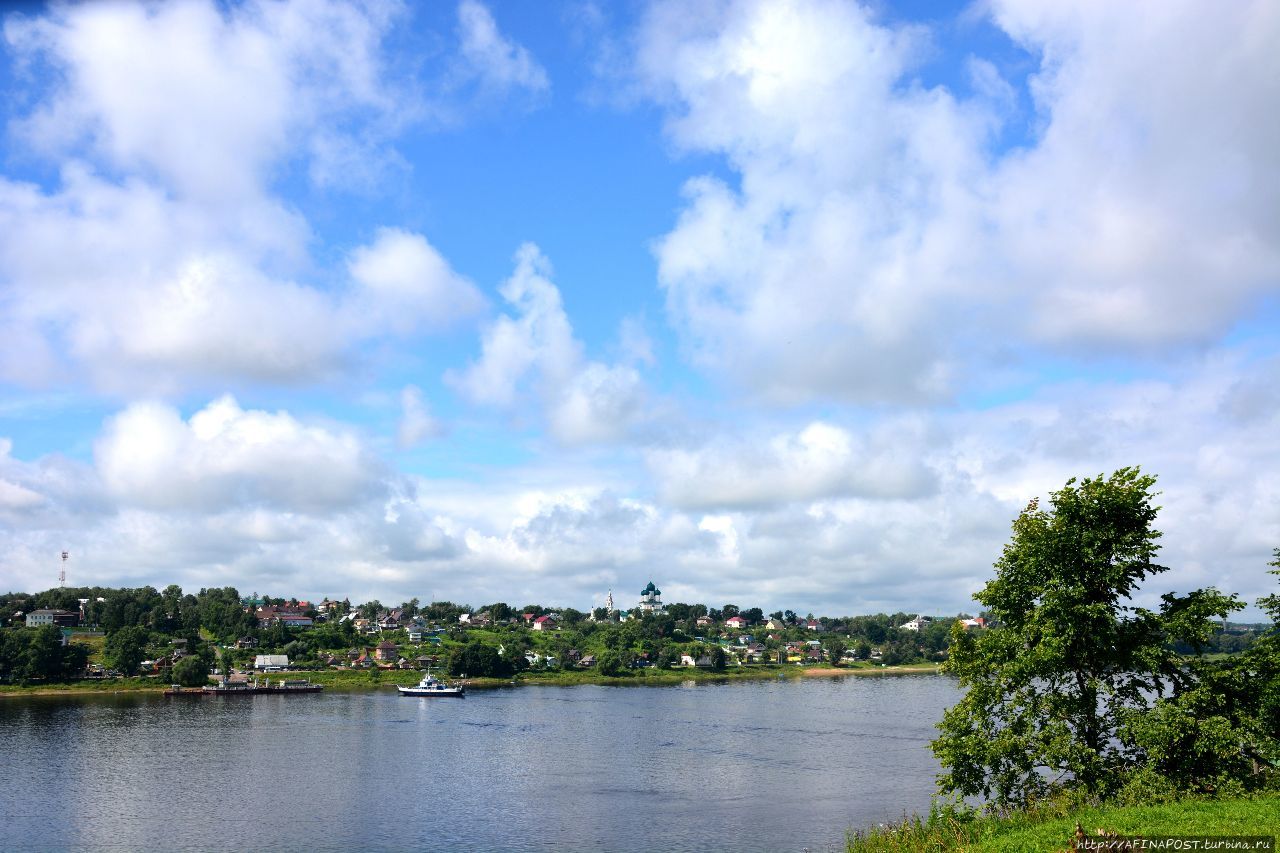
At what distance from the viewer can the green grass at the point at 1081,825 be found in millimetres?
26719

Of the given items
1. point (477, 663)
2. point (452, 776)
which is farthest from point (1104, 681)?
point (477, 663)

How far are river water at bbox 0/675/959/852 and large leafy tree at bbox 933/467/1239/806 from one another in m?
20.7

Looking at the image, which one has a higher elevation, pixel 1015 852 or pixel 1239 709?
pixel 1239 709

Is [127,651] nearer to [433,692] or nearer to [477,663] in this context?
[433,692]

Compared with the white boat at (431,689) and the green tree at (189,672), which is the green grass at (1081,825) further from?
the green tree at (189,672)

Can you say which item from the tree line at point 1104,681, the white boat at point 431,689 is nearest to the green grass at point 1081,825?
the tree line at point 1104,681

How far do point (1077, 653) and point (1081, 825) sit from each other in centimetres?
837

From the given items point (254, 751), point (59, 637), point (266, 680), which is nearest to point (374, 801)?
point (254, 751)

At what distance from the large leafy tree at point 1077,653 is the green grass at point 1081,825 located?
161 centimetres

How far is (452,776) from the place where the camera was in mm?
78812

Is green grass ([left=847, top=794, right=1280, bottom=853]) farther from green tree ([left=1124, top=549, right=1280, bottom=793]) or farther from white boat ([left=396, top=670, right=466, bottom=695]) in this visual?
white boat ([left=396, top=670, right=466, bottom=695])

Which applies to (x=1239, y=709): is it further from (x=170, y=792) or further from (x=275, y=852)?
(x=170, y=792)

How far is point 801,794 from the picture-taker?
67312 millimetres

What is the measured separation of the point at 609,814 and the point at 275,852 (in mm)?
21215
